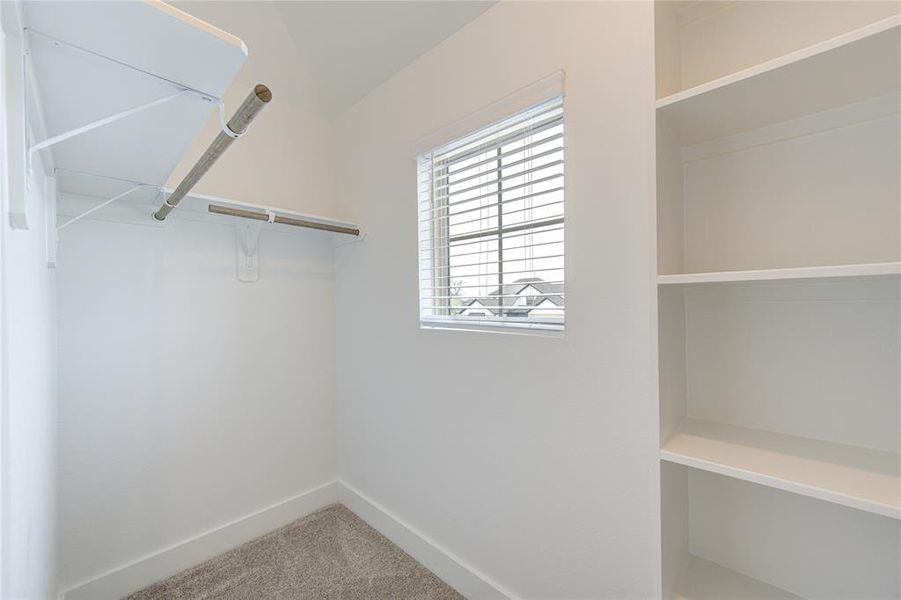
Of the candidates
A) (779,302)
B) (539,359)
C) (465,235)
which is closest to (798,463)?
(779,302)

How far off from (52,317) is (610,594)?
2.13 metres

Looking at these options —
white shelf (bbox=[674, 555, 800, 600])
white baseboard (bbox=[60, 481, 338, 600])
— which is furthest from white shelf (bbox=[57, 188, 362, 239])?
white shelf (bbox=[674, 555, 800, 600])

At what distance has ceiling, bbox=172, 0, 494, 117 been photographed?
5.35 feet

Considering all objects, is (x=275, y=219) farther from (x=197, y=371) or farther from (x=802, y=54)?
(x=802, y=54)

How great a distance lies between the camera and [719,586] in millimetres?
1064

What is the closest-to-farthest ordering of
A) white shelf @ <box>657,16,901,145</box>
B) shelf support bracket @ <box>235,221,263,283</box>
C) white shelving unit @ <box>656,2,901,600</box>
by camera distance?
1. white shelf @ <box>657,16,901,145</box>
2. white shelving unit @ <box>656,2,901,600</box>
3. shelf support bracket @ <box>235,221,263,283</box>

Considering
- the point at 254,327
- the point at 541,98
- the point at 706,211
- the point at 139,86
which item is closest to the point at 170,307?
the point at 254,327

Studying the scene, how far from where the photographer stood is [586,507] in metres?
1.22

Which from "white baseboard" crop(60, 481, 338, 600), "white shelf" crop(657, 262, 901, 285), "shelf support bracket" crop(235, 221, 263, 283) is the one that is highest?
"shelf support bracket" crop(235, 221, 263, 283)

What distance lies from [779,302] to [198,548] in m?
2.58

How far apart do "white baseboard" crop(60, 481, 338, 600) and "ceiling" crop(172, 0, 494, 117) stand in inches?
91.0

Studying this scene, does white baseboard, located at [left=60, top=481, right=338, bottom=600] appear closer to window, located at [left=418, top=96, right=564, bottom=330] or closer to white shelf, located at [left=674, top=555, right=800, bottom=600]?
window, located at [left=418, top=96, right=564, bottom=330]

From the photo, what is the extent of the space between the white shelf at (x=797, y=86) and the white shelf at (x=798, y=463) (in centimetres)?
86

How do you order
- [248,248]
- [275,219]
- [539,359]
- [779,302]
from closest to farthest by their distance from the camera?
1. [779,302]
2. [539,359]
3. [275,219]
4. [248,248]
